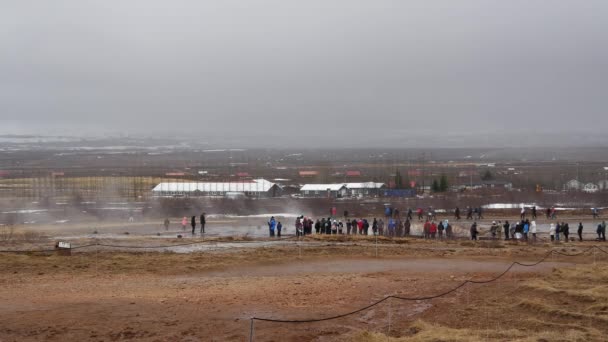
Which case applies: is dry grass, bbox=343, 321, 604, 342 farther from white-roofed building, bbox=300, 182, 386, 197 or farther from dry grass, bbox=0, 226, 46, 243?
white-roofed building, bbox=300, 182, 386, 197

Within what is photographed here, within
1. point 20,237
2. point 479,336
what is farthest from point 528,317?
point 20,237

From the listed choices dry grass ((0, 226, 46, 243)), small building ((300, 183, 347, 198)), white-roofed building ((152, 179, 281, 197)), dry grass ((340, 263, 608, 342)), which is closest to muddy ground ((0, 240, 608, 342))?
dry grass ((340, 263, 608, 342))

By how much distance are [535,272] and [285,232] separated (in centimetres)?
1771

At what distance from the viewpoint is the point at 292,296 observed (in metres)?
17.1

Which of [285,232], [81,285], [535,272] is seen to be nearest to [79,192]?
[285,232]

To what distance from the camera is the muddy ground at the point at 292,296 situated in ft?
44.7

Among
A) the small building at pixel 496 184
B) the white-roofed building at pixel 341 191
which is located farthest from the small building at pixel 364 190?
the small building at pixel 496 184

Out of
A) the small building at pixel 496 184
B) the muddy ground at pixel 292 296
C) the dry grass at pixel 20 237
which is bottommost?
the small building at pixel 496 184

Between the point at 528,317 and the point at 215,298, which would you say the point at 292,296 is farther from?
the point at 528,317

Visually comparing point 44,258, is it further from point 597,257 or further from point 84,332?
point 597,257

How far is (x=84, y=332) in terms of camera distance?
44.7ft

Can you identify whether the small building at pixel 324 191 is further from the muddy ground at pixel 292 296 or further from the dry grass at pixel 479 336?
the dry grass at pixel 479 336

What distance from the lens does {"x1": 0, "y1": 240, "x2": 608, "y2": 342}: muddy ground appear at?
13625 mm

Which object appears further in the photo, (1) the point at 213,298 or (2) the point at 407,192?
(2) the point at 407,192
